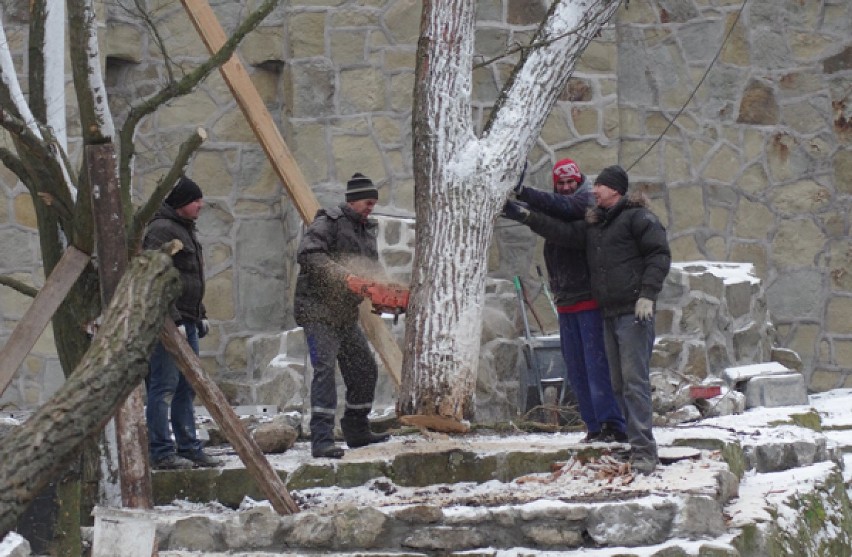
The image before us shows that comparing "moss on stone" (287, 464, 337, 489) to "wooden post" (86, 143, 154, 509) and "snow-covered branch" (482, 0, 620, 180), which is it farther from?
"snow-covered branch" (482, 0, 620, 180)

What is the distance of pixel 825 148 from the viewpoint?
1224 cm

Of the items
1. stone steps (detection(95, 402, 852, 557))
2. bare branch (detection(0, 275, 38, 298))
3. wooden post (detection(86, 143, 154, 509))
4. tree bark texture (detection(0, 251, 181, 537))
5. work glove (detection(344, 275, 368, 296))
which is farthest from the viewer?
work glove (detection(344, 275, 368, 296))

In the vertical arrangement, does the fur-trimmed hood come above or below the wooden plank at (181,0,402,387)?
below

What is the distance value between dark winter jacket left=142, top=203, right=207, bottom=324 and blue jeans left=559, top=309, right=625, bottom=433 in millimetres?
2151

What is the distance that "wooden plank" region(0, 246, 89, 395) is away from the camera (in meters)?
6.43

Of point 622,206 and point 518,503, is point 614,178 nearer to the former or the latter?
Answer: point 622,206

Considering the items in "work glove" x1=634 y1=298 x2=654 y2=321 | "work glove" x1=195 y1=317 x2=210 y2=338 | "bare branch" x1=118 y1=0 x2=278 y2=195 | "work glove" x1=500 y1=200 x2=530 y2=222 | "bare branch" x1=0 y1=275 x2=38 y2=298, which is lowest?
"work glove" x1=195 y1=317 x2=210 y2=338

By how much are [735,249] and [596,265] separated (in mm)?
5048

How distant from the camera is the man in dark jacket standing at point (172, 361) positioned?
25.0ft

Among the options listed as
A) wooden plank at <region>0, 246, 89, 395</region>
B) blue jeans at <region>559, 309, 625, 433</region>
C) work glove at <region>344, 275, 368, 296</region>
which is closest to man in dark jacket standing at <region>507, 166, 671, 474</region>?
blue jeans at <region>559, 309, 625, 433</region>

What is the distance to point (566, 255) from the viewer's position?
8141 millimetres

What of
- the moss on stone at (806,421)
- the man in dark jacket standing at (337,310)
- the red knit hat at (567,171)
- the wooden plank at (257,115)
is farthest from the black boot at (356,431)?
the moss on stone at (806,421)

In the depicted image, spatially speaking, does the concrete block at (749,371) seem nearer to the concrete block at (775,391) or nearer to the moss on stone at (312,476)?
the concrete block at (775,391)

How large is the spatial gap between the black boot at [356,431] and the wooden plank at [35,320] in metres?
2.12
